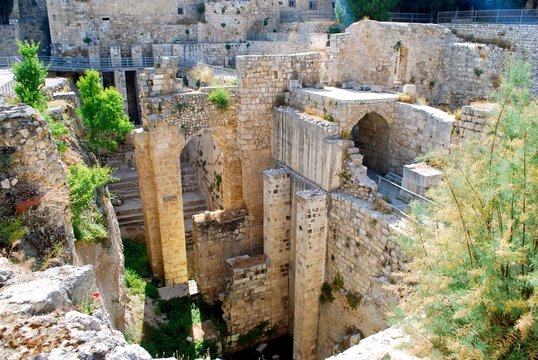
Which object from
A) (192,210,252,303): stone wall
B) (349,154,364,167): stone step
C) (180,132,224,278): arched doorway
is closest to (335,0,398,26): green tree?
(180,132,224,278): arched doorway

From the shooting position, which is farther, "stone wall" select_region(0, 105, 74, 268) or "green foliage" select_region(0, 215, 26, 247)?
"stone wall" select_region(0, 105, 74, 268)

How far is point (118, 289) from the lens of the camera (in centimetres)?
1031

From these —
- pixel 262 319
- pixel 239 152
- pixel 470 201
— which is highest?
pixel 470 201

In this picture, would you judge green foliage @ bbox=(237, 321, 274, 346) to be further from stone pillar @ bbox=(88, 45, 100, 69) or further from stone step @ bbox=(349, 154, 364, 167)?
stone pillar @ bbox=(88, 45, 100, 69)

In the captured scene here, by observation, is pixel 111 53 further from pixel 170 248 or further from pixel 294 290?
pixel 294 290

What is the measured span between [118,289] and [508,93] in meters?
8.87

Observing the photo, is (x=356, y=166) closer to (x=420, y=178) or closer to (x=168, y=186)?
(x=420, y=178)

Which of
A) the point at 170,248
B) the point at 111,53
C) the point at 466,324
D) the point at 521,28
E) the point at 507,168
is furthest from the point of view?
the point at 111,53

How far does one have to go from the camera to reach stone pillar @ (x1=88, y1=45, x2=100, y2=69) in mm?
26859

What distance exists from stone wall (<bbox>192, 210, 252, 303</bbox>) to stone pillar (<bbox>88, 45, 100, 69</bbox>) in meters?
18.0

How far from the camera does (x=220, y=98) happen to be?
485 inches

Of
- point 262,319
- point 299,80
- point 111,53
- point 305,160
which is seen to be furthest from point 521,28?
point 111,53

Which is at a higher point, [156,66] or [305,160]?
[156,66]

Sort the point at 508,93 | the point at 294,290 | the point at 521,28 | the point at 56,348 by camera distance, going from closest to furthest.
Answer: the point at 56,348 → the point at 508,93 → the point at 294,290 → the point at 521,28
